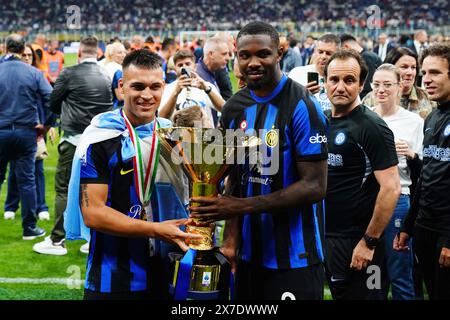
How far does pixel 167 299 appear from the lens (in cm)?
309

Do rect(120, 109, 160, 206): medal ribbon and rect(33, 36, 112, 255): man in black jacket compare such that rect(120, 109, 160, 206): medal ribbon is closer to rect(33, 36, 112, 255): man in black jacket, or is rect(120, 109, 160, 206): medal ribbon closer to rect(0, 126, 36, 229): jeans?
rect(33, 36, 112, 255): man in black jacket

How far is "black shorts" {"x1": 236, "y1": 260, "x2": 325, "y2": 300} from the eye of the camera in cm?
308

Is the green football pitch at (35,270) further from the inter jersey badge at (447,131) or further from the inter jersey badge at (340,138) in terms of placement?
the inter jersey badge at (447,131)

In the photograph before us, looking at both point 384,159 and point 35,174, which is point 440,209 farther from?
point 35,174

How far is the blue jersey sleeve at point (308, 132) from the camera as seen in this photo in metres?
2.98

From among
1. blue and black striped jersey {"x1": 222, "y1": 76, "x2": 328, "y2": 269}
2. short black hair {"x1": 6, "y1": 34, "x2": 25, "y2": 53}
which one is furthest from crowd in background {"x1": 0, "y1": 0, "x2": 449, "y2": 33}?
blue and black striped jersey {"x1": 222, "y1": 76, "x2": 328, "y2": 269}

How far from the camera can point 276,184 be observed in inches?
120

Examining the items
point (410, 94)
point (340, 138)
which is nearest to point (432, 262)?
point (340, 138)

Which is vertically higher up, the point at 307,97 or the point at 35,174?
the point at 307,97

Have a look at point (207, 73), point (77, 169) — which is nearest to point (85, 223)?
point (77, 169)

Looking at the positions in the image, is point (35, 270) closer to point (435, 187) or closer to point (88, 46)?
point (88, 46)

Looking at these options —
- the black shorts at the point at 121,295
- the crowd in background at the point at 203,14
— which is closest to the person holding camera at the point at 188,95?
the black shorts at the point at 121,295

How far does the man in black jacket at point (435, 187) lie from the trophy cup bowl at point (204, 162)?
1589mm

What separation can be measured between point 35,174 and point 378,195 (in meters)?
5.14
